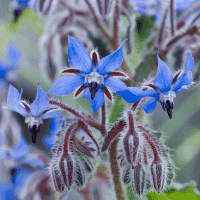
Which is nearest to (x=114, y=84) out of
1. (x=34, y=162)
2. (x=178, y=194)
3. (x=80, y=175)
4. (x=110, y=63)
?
(x=110, y=63)

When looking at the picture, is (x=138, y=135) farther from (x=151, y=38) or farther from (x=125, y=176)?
(x=151, y=38)

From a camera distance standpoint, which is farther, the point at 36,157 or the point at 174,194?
the point at 36,157

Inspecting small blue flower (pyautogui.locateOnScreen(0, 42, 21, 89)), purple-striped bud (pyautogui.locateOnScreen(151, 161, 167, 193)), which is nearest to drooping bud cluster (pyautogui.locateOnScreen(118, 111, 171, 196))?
purple-striped bud (pyautogui.locateOnScreen(151, 161, 167, 193))

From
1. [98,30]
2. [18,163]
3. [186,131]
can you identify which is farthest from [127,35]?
[186,131]

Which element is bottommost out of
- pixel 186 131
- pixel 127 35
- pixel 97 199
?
pixel 97 199

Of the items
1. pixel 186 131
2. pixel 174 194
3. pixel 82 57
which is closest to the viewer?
pixel 82 57

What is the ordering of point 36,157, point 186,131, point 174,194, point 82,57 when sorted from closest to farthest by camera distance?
1. point 82,57
2. point 174,194
3. point 36,157
4. point 186,131

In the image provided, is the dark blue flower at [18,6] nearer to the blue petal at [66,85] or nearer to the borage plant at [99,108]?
the borage plant at [99,108]
